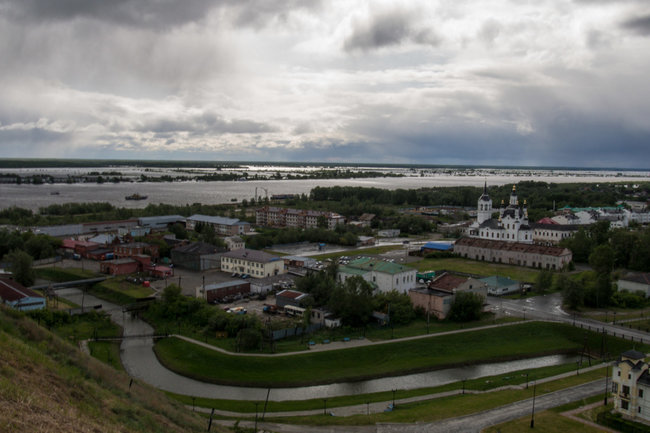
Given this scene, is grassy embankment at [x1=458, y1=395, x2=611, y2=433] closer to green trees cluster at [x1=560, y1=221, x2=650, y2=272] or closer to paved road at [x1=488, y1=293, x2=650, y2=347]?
paved road at [x1=488, y1=293, x2=650, y2=347]

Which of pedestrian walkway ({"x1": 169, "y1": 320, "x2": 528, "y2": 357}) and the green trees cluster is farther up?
the green trees cluster

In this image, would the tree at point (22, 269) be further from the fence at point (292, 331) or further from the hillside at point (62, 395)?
the hillside at point (62, 395)

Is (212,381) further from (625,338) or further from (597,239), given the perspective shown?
(597,239)

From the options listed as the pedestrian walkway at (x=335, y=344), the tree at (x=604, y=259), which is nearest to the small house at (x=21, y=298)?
the pedestrian walkway at (x=335, y=344)

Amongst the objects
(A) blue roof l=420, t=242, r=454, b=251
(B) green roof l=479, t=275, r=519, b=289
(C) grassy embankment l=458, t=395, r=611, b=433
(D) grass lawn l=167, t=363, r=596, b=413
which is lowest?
(D) grass lawn l=167, t=363, r=596, b=413

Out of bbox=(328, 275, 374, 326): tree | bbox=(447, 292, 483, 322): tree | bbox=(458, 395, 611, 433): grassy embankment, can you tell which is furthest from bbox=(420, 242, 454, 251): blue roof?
bbox=(458, 395, 611, 433): grassy embankment

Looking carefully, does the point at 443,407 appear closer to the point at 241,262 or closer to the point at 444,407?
the point at 444,407
